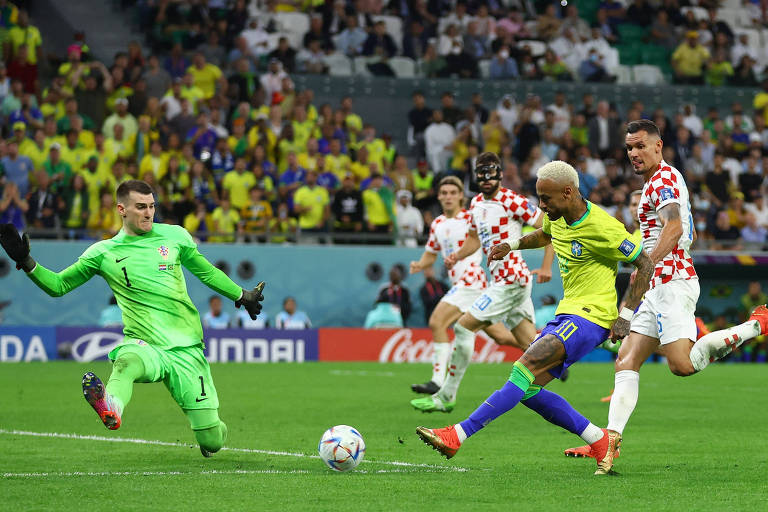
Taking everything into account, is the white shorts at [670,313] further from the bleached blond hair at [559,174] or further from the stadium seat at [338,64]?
the stadium seat at [338,64]

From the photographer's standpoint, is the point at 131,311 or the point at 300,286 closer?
the point at 131,311

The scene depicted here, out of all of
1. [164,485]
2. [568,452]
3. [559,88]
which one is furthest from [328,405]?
[559,88]

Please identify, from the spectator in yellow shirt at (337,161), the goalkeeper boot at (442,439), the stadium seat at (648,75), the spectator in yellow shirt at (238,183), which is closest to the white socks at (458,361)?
the goalkeeper boot at (442,439)

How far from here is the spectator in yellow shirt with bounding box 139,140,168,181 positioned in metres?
22.2

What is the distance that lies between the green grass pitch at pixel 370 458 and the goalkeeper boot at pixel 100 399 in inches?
16.0

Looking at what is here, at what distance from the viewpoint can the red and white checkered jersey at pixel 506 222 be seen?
→ 1291 cm

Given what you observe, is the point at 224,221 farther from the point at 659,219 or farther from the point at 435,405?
the point at 659,219

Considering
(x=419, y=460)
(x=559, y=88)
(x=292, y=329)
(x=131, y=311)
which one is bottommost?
(x=292, y=329)

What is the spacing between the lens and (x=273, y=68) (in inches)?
995

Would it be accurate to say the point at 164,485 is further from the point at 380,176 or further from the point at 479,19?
the point at 479,19

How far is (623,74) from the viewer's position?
30156mm

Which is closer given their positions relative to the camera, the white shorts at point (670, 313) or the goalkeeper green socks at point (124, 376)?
the goalkeeper green socks at point (124, 376)

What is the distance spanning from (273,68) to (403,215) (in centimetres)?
425

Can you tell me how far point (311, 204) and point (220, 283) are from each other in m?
13.9
